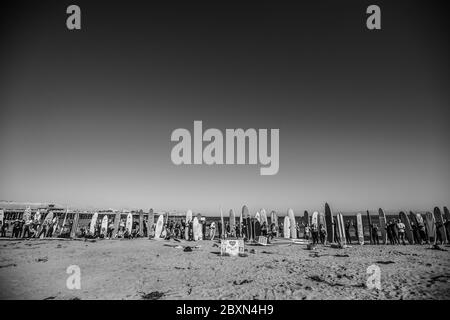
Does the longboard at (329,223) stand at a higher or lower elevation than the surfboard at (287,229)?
higher

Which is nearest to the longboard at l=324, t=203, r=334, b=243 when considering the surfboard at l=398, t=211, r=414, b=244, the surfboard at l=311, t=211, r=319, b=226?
the surfboard at l=311, t=211, r=319, b=226

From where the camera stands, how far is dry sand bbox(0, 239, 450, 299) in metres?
7.07

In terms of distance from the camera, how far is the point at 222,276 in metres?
8.82

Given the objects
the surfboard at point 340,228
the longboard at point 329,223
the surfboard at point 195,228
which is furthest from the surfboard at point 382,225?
the surfboard at point 195,228

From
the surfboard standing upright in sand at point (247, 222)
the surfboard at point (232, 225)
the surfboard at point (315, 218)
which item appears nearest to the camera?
the surfboard at point (315, 218)

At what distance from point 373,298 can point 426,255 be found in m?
8.67

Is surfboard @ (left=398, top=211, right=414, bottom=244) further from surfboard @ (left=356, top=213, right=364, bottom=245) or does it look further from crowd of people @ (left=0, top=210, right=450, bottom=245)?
surfboard @ (left=356, top=213, right=364, bottom=245)

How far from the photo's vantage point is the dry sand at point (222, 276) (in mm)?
7070

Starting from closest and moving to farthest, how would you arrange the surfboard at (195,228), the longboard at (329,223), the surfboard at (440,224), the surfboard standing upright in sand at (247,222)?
the surfboard at (440,224)
the longboard at (329,223)
the surfboard at (195,228)
the surfboard standing upright in sand at (247,222)

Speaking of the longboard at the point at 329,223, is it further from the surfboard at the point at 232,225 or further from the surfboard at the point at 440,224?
the surfboard at the point at 232,225
